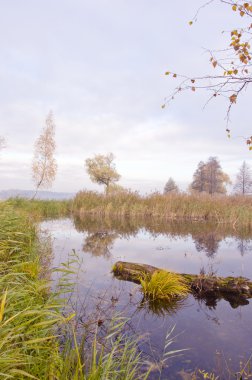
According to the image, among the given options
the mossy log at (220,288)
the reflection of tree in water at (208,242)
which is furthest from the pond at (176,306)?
the mossy log at (220,288)

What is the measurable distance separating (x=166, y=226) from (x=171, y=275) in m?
12.2

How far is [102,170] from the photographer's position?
4928 cm

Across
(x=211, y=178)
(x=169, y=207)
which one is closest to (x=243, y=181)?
(x=211, y=178)

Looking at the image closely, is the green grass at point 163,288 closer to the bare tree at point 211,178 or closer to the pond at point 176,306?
the pond at point 176,306

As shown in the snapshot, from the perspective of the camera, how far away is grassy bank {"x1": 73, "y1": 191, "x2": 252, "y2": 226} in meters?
22.1

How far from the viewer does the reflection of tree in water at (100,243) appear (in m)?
11.1

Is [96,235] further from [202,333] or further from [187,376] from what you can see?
[187,376]

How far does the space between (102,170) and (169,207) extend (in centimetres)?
2742

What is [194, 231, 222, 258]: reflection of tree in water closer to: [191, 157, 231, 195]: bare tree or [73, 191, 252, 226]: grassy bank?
[73, 191, 252, 226]: grassy bank

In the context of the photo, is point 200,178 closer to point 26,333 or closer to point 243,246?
point 243,246

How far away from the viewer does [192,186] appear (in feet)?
205

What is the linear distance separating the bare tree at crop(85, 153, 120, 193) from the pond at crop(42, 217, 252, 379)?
117ft

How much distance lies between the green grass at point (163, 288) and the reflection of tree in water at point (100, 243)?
4298mm

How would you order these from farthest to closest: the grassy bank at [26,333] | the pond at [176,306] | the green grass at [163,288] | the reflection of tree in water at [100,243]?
the reflection of tree in water at [100,243] < the green grass at [163,288] < the pond at [176,306] < the grassy bank at [26,333]
